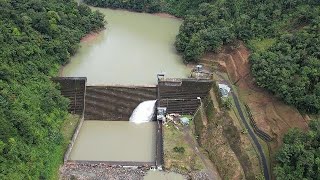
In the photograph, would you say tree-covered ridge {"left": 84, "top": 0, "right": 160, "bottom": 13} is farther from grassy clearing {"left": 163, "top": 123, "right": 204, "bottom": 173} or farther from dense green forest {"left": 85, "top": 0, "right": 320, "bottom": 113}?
grassy clearing {"left": 163, "top": 123, "right": 204, "bottom": 173}

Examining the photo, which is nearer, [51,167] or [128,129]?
[51,167]

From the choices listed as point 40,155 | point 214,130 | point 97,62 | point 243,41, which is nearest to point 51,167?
point 40,155

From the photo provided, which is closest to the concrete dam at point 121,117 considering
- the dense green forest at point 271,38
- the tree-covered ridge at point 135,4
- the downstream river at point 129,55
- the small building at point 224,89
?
the small building at point 224,89

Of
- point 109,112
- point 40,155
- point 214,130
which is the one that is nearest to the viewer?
point 40,155

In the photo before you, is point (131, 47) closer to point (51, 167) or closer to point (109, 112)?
point (109, 112)

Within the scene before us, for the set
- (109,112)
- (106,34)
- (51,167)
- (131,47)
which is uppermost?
(106,34)

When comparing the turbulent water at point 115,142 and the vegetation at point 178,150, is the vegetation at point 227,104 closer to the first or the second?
the vegetation at point 178,150
